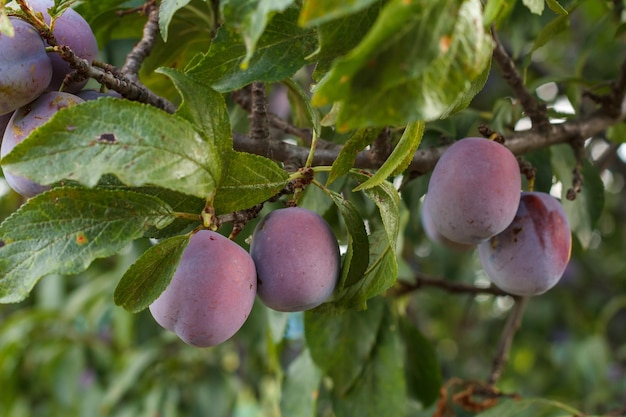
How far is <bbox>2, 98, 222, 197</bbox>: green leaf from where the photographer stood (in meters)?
0.44

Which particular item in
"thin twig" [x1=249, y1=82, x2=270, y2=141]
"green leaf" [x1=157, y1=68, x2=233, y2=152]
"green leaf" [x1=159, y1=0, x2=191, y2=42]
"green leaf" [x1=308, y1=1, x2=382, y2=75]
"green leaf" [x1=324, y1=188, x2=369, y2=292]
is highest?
"green leaf" [x1=308, y1=1, x2=382, y2=75]

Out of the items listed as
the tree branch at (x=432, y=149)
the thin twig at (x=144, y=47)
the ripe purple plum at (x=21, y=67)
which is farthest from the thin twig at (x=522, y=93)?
the ripe purple plum at (x=21, y=67)

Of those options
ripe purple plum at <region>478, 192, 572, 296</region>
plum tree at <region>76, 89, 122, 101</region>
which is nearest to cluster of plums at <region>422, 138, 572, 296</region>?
ripe purple plum at <region>478, 192, 572, 296</region>

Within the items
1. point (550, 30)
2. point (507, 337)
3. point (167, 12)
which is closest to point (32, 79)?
point (167, 12)

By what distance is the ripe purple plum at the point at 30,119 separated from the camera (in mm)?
541

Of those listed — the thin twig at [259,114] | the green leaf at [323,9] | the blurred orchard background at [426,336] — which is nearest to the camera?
the green leaf at [323,9]

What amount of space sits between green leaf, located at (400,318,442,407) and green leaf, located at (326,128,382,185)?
0.59 meters

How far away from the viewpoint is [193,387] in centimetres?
192

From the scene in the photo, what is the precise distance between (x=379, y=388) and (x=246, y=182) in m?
0.48

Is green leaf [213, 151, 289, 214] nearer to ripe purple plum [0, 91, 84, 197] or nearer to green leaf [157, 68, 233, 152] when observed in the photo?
green leaf [157, 68, 233, 152]

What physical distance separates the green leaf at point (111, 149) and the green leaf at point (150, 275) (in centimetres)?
6

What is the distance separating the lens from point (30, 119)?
54 centimetres

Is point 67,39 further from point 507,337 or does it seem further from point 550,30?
point 507,337

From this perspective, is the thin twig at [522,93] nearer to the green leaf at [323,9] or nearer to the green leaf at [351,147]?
the green leaf at [351,147]
